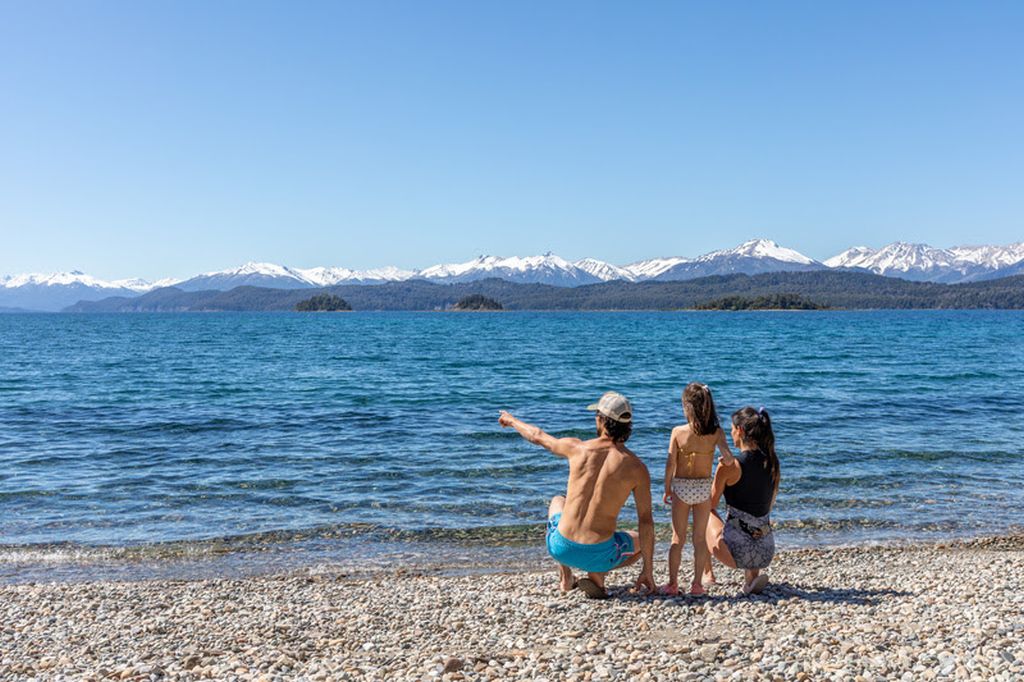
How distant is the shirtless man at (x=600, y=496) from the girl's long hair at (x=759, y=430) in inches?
45.7

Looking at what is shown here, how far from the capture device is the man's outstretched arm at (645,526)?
8.29 metres

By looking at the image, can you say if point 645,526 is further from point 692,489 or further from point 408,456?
point 408,456

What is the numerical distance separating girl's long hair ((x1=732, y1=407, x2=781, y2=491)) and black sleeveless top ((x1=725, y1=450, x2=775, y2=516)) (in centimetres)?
5

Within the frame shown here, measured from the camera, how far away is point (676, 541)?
8867 millimetres

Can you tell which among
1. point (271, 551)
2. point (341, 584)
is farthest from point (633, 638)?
point (271, 551)

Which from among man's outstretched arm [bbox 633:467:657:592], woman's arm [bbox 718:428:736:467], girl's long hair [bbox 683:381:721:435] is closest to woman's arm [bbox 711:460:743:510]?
woman's arm [bbox 718:428:736:467]

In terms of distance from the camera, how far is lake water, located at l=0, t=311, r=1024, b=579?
12945 mm

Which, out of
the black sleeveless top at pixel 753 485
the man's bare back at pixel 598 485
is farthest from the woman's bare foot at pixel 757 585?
the man's bare back at pixel 598 485

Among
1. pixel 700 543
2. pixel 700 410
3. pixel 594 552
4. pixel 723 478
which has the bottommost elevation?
pixel 700 543

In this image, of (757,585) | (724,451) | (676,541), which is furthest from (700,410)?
(757,585)

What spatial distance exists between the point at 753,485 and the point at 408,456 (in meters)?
11.5

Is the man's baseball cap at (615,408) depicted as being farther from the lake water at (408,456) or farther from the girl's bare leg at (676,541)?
the lake water at (408,456)

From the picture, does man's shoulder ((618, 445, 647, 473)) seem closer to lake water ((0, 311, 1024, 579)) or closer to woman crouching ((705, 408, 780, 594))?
woman crouching ((705, 408, 780, 594))

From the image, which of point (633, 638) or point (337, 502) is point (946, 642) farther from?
point (337, 502)
